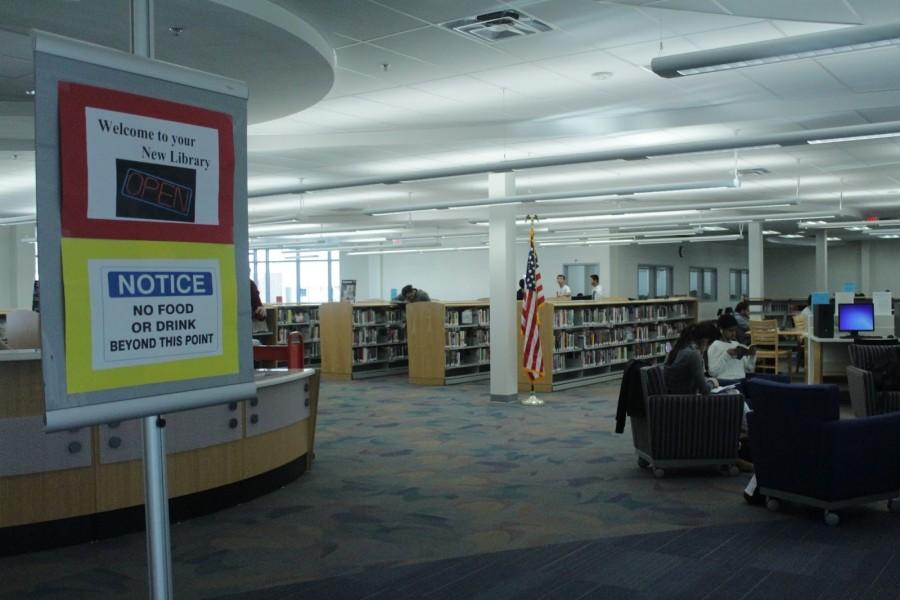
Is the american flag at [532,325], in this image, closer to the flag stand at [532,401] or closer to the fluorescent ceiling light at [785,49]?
the flag stand at [532,401]

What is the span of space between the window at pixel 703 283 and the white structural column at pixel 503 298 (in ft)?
59.8

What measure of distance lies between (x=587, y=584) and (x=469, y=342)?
1006 centimetres

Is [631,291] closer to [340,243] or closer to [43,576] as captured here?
[340,243]

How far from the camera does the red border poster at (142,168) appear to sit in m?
1.84

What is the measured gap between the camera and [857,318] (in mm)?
10742

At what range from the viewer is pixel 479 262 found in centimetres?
2658

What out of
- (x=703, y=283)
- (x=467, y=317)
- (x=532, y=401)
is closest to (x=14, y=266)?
(x=467, y=317)

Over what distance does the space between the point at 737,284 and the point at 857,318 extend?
21689 mm

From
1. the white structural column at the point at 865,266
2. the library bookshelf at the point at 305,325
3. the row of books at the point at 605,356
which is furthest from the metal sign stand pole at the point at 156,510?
the white structural column at the point at 865,266

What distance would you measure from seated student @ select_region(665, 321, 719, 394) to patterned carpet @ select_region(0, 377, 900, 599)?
0.72 meters

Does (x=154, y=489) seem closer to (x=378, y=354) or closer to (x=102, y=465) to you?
(x=102, y=465)

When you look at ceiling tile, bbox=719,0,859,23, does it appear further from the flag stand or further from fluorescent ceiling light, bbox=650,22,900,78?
the flag stand

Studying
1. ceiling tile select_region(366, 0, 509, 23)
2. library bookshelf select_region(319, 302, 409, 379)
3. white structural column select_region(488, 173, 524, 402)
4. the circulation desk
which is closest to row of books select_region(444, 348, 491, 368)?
library bookshelf select_region(319, 302, 409, 379)

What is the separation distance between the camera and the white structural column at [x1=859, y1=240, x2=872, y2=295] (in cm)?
2852
